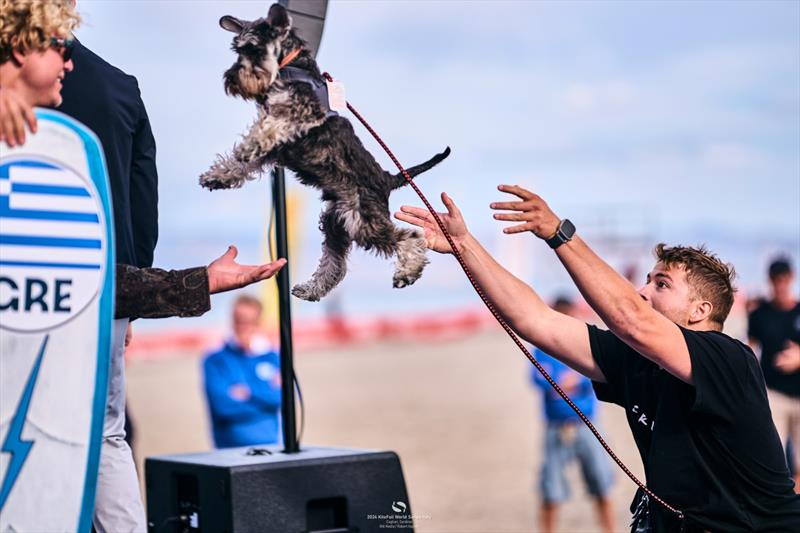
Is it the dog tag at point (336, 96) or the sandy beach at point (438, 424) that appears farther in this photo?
the sandy beach at point (438, 424)

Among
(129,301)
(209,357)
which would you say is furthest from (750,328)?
(129,301)

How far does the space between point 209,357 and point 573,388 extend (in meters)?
2.22

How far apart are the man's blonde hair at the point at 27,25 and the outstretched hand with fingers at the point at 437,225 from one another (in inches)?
37.7

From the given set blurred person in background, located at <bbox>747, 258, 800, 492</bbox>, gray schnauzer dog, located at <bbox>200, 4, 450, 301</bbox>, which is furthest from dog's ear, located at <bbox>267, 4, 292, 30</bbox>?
blurred person in background, located at <bbox>747, 258, 800, 492</bbox>

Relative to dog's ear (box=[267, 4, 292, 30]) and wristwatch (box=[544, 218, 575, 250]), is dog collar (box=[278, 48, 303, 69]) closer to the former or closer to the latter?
dog's ear (box=[267, 4, 292, 30])

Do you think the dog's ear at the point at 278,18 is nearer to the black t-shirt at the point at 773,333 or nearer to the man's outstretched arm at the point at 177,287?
the man's outstretched arm at the point at 177,287

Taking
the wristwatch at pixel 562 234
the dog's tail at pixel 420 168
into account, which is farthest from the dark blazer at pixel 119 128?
the wristwatch at pixel 562 234

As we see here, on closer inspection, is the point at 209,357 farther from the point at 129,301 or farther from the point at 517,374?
the point at 517,374

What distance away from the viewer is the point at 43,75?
218 cm

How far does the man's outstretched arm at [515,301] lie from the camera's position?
288 cm

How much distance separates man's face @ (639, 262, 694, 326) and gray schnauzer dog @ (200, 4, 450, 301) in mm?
838

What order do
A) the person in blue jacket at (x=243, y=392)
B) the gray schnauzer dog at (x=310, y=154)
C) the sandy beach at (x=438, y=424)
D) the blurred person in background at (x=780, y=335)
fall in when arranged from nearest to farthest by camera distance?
the gray schnauzer dog at (x=310, y=154), the person in blue jacket at (x=243, y=392), the blurred person in background at (x=780, y=335), the sandy beach at (x=438, y=424)

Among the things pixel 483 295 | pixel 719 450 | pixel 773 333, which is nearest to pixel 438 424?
pixel 773 333

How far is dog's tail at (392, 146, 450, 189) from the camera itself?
2578mm
